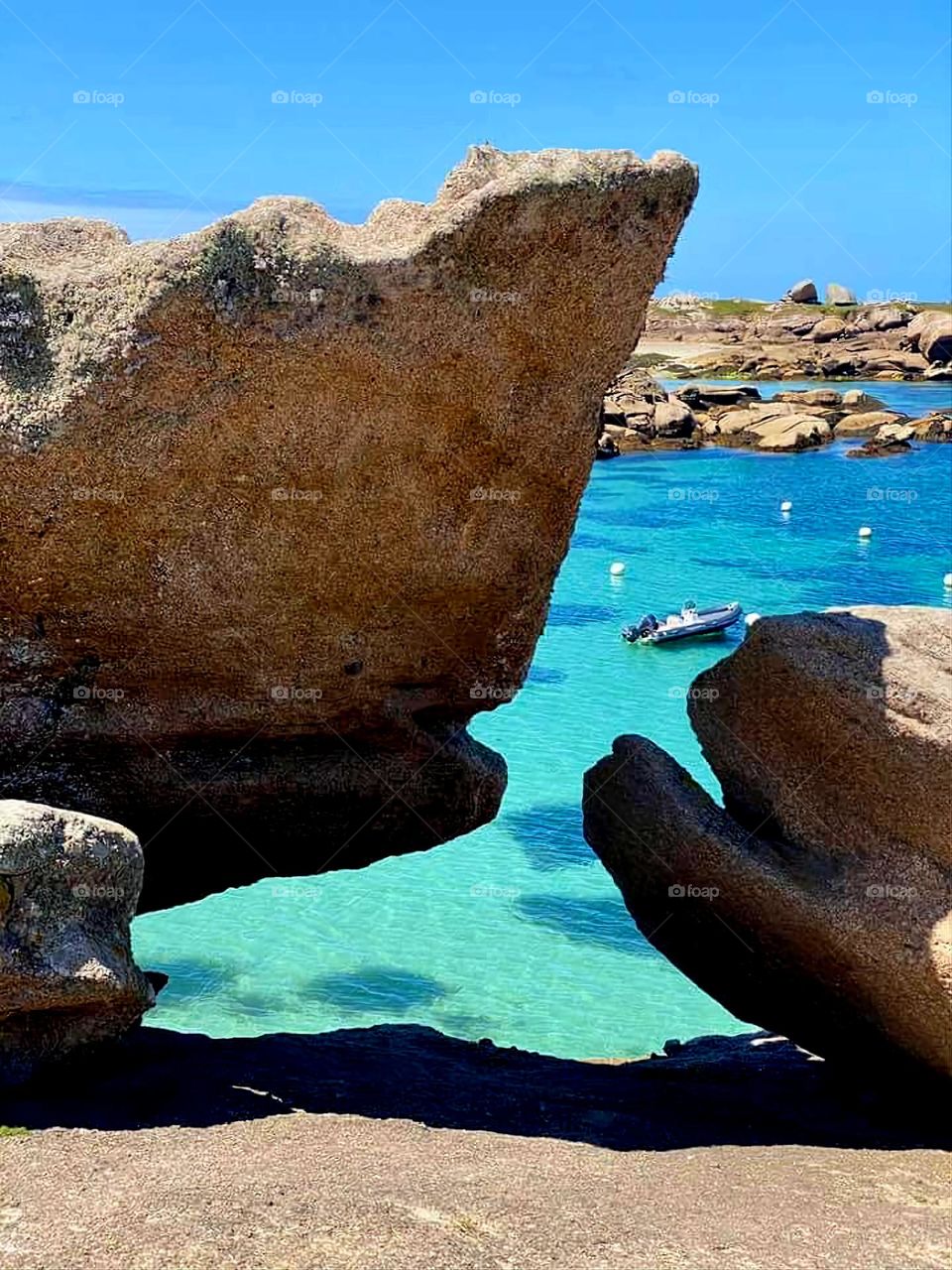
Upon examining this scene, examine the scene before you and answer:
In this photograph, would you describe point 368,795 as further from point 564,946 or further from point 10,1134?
point 564,946

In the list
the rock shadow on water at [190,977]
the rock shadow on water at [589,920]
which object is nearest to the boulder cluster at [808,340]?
the rock shadow on water at [589,920]

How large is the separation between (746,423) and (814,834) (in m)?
50.1

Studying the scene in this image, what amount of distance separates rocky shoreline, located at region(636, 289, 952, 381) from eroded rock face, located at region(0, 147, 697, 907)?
230 ft

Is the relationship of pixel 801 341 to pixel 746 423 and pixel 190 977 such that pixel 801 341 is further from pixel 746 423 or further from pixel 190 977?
pixel 190 977

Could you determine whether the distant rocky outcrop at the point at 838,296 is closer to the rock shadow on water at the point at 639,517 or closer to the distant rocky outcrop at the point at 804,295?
the distant rocky outcrop at the point at 804,295

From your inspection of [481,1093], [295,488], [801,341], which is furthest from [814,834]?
[801,341]

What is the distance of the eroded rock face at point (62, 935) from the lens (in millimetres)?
7504

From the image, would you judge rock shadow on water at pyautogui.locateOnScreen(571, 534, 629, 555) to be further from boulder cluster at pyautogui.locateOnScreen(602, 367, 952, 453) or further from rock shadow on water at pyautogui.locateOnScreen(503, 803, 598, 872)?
rock shadow on water at pyautogui.locateOnScreen(503, 803, 598, 872)

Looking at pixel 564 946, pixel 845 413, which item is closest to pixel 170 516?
pixel 564 946

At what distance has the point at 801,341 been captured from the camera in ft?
294

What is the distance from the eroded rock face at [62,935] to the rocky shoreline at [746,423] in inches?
1844

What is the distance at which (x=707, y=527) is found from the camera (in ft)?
137

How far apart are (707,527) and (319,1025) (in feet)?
96.6

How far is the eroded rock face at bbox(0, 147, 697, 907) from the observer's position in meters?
8.23
